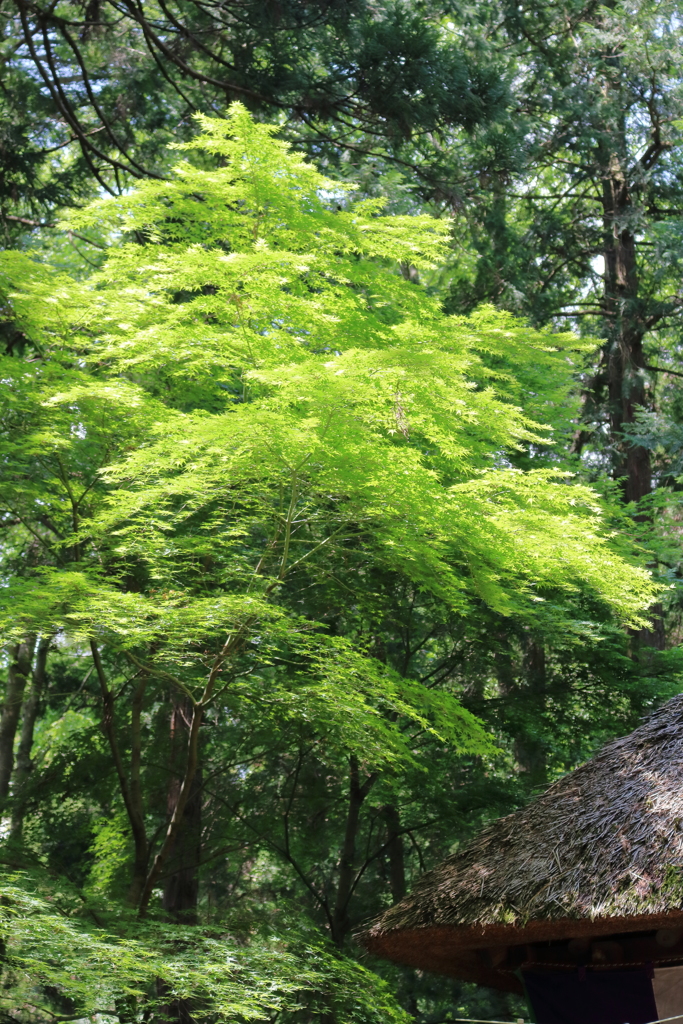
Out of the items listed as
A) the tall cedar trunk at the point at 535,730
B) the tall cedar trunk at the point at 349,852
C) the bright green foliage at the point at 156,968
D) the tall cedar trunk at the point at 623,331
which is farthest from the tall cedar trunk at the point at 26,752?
the tall cedar trunk at the point at 623,331

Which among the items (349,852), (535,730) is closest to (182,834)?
(349,852)

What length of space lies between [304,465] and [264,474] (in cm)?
30

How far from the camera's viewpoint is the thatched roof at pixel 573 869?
13.4ft

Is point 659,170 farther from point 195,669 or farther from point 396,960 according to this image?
point 396,960

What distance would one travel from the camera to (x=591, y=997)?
4.67 meters

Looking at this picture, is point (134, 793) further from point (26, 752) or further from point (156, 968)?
point (26, 752)

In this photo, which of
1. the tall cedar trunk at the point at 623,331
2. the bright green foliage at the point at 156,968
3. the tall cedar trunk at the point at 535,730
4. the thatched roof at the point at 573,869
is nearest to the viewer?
the bright green foliage at the point at 156,968

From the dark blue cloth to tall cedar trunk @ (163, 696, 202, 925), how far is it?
408cm

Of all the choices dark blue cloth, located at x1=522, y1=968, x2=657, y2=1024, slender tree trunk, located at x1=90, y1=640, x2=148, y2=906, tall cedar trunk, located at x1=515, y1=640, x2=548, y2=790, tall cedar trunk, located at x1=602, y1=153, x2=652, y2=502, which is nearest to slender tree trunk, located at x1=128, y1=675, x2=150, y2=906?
slender tree trunk, located at x1=90, y1=640, x2=148, y2=906

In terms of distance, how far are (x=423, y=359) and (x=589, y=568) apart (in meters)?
1.64

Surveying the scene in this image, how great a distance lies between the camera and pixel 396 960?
225 inches

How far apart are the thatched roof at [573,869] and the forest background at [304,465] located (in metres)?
0.69

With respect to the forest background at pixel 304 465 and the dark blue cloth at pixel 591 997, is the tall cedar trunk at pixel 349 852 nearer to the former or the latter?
the forest background at pixel 304 465

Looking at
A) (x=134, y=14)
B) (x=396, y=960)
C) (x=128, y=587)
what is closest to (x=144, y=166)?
(x=134, y=14)
